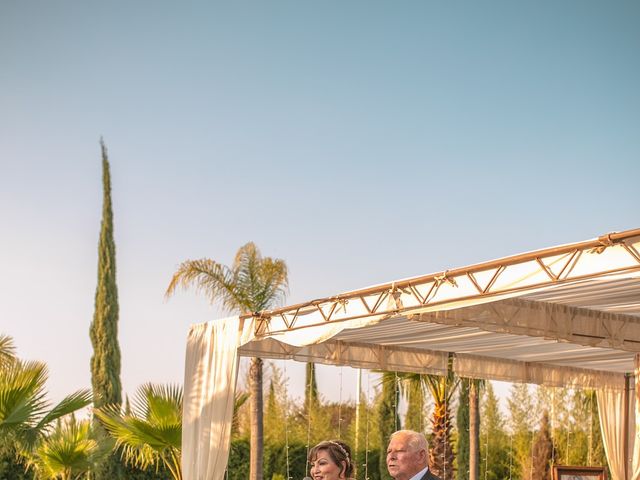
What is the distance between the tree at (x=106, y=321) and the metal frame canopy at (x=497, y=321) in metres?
8.49

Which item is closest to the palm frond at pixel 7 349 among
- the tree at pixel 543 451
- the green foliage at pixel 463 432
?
the green foliage at pixel 463 432

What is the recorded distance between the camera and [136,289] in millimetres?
21812

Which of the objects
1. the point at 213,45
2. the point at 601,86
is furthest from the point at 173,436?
the point at 601,86

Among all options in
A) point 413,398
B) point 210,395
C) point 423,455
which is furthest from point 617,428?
point 423,455

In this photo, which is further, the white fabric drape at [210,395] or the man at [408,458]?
the white fabric drape at [210,395]

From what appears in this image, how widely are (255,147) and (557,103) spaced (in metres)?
6.52

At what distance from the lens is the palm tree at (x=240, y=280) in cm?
1421

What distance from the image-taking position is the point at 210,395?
1055 cm

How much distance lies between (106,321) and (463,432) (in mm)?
7974

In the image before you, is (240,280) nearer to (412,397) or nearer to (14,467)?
(14,467)

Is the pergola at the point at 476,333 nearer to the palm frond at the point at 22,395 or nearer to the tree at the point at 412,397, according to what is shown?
the palm frond at the point at 22,395

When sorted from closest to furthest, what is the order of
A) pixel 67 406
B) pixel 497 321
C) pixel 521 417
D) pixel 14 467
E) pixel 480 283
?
pixel 480 283, pixel 497 321, pixel 67 406, pixel 14 467, pixel 521 417

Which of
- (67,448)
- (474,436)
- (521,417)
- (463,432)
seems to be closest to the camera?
(67,448)

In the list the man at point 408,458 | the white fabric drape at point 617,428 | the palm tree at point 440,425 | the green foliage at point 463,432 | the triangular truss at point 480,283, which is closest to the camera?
the man at point 408,458
